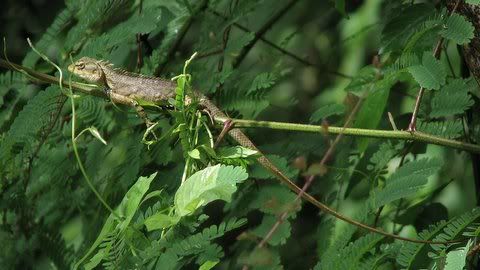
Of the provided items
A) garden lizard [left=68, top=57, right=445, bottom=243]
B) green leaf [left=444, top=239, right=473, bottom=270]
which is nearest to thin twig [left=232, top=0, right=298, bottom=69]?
garden lizard [left=68, top=57, right=445, bottom=243]

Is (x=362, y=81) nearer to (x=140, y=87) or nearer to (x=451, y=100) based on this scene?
(x=451, y=100)

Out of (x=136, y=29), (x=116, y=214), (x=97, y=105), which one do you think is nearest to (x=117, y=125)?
(x=97, y=105)

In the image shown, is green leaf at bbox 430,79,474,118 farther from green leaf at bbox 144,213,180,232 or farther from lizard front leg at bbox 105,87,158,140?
green leaf at bbox 144,213,180,232

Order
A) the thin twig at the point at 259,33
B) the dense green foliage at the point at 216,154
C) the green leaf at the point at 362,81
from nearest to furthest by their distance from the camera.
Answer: the dense green foliage at the point at 216,154, the green leaf at the point at 362,81, the thin twig at the point at 259,33

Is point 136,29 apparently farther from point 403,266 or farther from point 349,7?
point 349,7

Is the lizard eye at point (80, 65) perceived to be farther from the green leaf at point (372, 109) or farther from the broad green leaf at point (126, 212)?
the green leaf at point (372, 109)

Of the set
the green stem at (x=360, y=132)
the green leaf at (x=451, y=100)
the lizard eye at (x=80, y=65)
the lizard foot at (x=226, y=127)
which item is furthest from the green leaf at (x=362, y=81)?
the lizard eye at (x=80, y=65)
